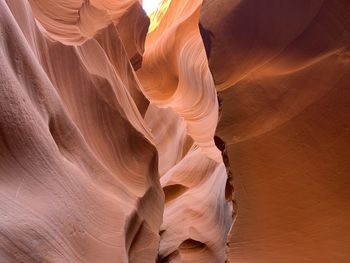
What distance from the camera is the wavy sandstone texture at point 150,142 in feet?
5.82

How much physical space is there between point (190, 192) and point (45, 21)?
1866 mm

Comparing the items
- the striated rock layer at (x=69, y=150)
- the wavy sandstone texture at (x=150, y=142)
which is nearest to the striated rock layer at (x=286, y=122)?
the wavy sandstone texture at (x=150, y=142)

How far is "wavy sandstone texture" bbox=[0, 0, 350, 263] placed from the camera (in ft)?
5.82

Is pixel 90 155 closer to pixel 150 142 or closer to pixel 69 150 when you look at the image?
pixel 69 150

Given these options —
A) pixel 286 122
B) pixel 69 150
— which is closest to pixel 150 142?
pixel 69 150

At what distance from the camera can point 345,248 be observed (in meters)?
2.12

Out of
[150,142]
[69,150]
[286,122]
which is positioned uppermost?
[69,150]

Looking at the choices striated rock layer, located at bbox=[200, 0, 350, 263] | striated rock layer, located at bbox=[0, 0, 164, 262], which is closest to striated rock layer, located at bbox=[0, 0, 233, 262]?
striated rock layer, located at bbox=[0, 0, 164, 262]

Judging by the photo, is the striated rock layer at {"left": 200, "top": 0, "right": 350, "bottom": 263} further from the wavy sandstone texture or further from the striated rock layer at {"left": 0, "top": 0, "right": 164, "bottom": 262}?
the striated rock layer at {"left": 0, "top": 0, "right": 164, "bottom": 262}

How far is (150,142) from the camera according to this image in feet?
10.00

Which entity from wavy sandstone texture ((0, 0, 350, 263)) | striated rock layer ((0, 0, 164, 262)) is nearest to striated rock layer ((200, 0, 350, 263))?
wavy sandstone texture ((0, 0, 350, 263))

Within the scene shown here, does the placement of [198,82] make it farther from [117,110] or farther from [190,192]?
[117,110]

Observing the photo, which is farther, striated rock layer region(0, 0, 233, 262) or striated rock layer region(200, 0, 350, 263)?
striated rock layer region(200, 0, 350, 263)

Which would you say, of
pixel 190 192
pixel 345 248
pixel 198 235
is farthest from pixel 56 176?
pixel 190 192
